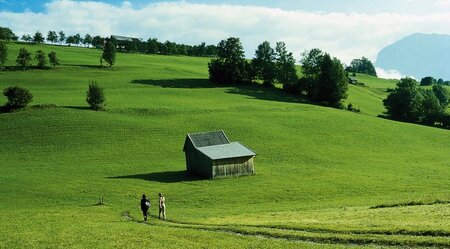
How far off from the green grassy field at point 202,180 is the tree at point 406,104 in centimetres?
697

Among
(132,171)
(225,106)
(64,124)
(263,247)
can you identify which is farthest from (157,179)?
(225,106)

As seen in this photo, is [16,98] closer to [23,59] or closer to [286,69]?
[23,59]

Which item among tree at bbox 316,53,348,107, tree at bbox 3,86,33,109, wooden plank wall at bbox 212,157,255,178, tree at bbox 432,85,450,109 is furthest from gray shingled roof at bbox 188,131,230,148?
tree at bbox 432,85,450,109

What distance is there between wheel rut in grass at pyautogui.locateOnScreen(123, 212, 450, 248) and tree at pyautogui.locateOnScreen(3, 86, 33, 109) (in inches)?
2961

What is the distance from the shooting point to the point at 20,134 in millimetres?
83125

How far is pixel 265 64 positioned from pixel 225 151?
75838mm

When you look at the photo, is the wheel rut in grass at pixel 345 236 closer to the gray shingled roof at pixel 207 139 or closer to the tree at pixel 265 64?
the gray shingled roof at pixel 207 139

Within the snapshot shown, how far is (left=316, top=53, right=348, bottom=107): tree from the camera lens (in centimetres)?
12812

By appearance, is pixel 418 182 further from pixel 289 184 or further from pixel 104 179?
pixel 104 179

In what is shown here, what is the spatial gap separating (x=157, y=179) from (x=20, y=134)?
108 ft

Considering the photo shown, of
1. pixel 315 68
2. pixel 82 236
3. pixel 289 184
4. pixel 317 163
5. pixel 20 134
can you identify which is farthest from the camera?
pixel 315 68

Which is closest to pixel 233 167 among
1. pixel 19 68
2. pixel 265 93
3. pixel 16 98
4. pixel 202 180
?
pixel 202 180

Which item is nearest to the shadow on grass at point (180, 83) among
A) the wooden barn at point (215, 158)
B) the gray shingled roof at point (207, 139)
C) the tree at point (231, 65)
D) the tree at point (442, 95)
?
the tree at point (231, 65)

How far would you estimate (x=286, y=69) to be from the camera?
139125 millimetres
